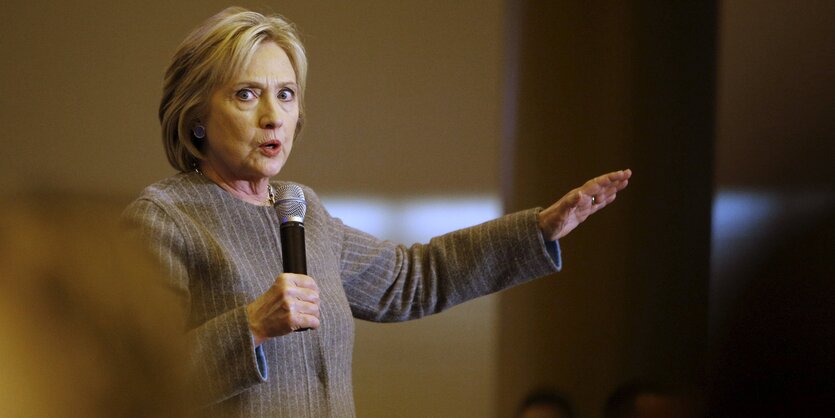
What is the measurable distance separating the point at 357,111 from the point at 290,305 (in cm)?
188

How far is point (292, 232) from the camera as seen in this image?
1291mm

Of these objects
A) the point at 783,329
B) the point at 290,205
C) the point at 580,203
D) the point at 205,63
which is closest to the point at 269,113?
the point at 205,63

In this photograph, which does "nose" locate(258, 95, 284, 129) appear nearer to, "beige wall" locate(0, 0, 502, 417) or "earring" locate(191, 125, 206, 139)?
"earring" locate(191, 125, 206, 139)

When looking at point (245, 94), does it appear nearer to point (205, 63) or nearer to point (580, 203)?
point (205, 63)

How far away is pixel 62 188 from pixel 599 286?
289 cm

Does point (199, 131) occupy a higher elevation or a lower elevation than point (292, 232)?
higher

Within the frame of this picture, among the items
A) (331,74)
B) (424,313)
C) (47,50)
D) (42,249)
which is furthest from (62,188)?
(331,74)

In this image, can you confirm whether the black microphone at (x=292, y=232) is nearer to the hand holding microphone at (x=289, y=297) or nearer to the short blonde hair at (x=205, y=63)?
the hand holding microphone at (x=289, y=297)

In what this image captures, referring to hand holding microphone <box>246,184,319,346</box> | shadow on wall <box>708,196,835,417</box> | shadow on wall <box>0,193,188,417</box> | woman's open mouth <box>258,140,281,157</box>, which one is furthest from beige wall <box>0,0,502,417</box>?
shadow on wall <box>0,193,188,417</box>

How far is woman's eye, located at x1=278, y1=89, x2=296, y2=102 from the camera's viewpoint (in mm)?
1558

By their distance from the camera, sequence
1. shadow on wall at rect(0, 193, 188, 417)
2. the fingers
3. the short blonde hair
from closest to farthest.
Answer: shadow on wall at rect(0, 193, 188, 417) < the short blonde hair < the fingers

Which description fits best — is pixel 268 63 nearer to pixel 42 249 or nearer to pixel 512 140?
pixel 42 249

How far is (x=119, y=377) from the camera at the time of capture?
0.35 meters

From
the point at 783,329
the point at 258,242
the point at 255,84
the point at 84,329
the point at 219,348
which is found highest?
the point at 255,84
